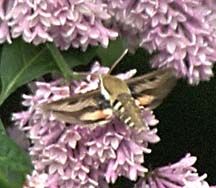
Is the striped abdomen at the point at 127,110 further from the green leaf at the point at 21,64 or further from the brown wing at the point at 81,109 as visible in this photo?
the green leaf at the point at 21,64

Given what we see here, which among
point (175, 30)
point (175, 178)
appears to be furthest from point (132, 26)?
point (175, 178)

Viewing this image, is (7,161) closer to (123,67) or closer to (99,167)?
(99,167)

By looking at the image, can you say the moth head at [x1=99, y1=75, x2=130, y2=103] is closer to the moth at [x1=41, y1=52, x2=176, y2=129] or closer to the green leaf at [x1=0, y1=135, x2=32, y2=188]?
the moth at [x1=41, y1=52, x2=176, y2=129]

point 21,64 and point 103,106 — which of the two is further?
point 21,64

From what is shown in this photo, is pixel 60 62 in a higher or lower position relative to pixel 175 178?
higher

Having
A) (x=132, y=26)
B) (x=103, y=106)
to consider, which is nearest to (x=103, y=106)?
(x=103, y=106)

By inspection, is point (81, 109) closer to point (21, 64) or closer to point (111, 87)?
point (111, 87)

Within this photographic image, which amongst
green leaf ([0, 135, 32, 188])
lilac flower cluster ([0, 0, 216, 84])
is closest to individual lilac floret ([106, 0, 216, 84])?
lilac flower cluster ([0, 0, 216, 84])
